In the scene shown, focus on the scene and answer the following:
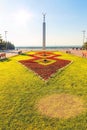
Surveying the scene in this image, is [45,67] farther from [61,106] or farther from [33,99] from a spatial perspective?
[61,106]

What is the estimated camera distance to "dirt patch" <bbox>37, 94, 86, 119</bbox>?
28.1ft

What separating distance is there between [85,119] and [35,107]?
2454mm

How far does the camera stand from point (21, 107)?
9258 millimetres

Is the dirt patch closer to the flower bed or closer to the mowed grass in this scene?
the mowed grass

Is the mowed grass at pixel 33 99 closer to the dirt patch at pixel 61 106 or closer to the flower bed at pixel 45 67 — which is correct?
the dirt patch at pixel 61 106

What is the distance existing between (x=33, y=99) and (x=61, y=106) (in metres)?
1.71

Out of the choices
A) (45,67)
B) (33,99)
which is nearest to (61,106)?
(33,99)

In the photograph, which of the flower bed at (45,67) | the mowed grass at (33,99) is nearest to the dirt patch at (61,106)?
the mowed grass at (33,99)

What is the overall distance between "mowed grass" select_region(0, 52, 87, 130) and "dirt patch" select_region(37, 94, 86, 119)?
27cm

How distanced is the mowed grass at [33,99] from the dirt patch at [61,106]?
268 millimetres

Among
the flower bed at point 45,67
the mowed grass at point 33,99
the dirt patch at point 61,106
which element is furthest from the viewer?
the flower bed at point 45,67

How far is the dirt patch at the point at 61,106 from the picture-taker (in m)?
8.56

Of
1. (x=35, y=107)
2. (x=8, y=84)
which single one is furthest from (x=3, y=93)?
(x=35, y=107)

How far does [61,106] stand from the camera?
9.30 m
